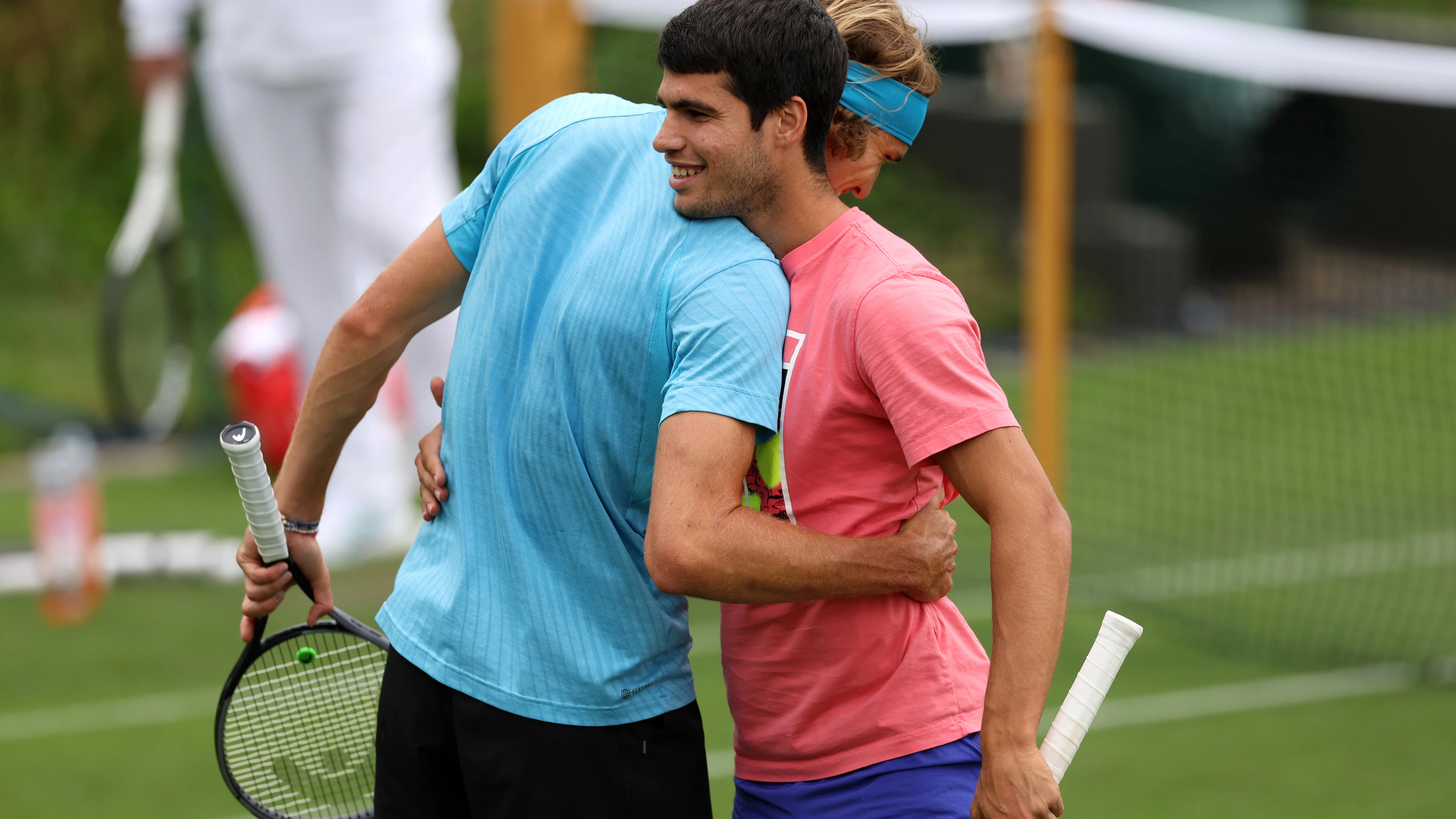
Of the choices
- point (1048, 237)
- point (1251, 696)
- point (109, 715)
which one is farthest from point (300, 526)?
point (1048, 237)

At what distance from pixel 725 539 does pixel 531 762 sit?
474 millimetres

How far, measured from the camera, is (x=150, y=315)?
359 inches

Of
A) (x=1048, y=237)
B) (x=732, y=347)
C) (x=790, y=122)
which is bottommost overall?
(x=1048, y=237)

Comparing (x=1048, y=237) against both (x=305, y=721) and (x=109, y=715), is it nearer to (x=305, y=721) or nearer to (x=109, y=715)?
(x=109, y=715)

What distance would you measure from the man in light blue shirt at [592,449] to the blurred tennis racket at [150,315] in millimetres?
5836

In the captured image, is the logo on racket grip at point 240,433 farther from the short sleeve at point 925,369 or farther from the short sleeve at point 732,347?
the short sleeve at point 925,369

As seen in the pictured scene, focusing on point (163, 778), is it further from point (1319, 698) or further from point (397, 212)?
point (1319, 698)

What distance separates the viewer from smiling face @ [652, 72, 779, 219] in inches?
86.3

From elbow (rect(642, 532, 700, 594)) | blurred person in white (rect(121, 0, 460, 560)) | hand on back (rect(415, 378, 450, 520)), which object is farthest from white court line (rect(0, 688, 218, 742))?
elbow (rect(642, 532, 700, 594))

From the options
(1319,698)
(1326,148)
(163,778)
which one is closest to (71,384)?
(163,778)

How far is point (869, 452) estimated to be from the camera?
2.27 meters

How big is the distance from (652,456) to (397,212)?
4.11 meters

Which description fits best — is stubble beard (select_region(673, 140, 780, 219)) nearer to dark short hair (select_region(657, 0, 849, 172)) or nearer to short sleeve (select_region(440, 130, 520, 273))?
dark short hair (select_region(657, 0, 849, 172))

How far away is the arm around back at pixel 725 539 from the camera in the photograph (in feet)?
6.88
